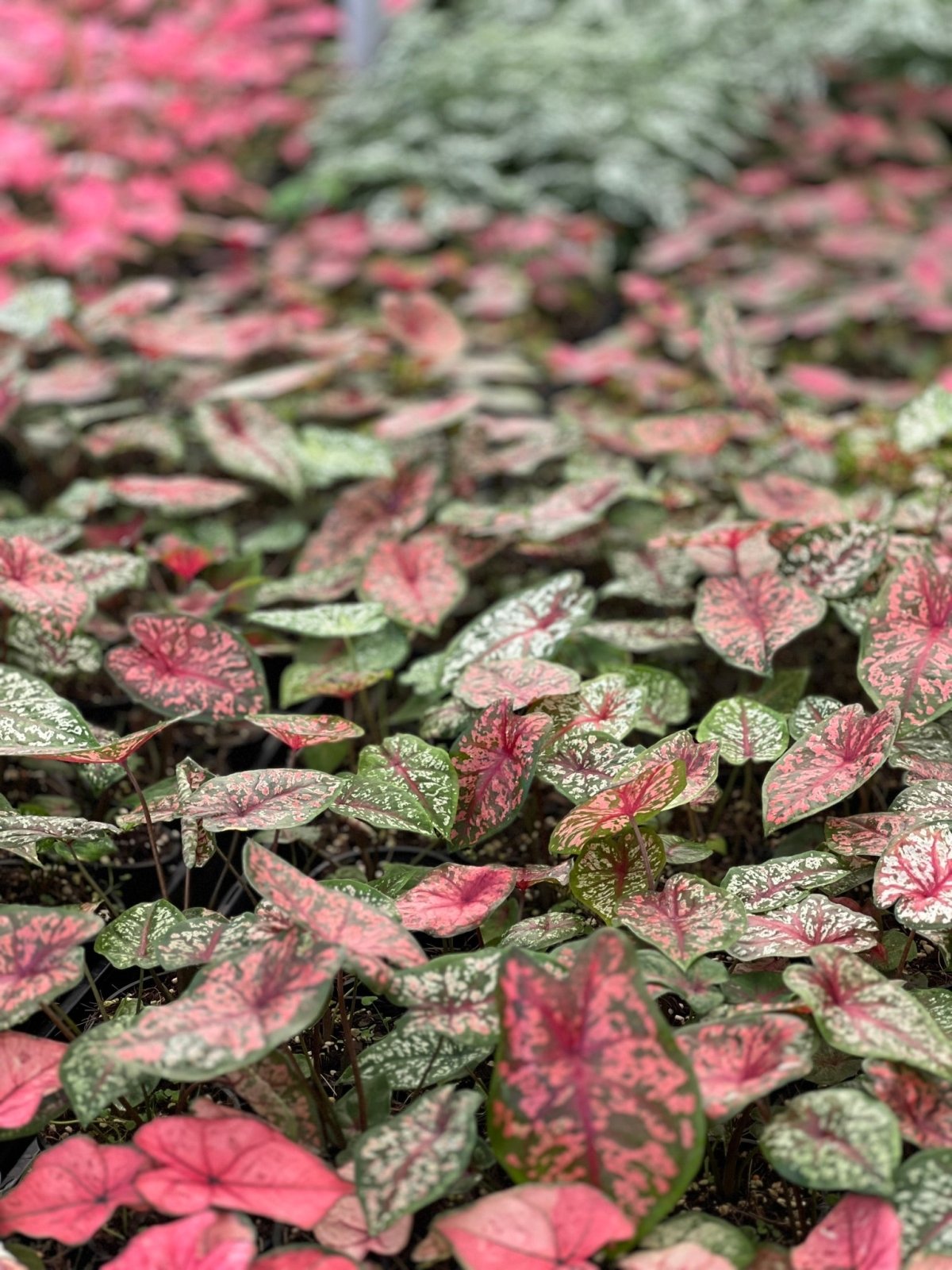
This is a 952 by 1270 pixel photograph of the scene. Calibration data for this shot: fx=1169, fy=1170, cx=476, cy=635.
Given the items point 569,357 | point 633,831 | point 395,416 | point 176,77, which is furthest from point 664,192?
point 633,831

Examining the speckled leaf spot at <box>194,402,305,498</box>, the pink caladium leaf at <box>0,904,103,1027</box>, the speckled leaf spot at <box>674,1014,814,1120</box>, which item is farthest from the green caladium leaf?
the speckled leaf spot at <box>194,402,305,498</box>

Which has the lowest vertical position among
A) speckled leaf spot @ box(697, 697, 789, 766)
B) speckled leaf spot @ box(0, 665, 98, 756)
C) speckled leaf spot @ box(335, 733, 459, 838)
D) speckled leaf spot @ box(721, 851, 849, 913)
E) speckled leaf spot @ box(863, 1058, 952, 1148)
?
speckled leaf spot @ box(863, 1058, 952, 1148)

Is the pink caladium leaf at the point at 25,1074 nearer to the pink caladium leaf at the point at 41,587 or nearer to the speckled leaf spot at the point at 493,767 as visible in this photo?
the speckled leaf spot at the point at 493,767

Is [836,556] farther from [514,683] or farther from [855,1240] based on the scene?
[855,1240]

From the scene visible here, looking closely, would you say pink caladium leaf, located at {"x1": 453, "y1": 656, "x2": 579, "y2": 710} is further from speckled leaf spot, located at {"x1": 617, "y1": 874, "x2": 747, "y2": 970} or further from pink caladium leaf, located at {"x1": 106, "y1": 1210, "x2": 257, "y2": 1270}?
pink caladium leaf, located at {"x1": 106, "y1": 1210, "x2": 257, "y2": 1270}

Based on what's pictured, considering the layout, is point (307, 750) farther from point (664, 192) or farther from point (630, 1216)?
point (664, 192)

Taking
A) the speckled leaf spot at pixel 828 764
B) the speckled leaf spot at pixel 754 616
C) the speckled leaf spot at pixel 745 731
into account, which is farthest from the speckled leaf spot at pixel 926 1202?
the speckled leaf spot at pixel 754 616

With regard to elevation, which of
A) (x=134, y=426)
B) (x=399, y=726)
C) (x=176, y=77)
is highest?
(x=176, y=77)
